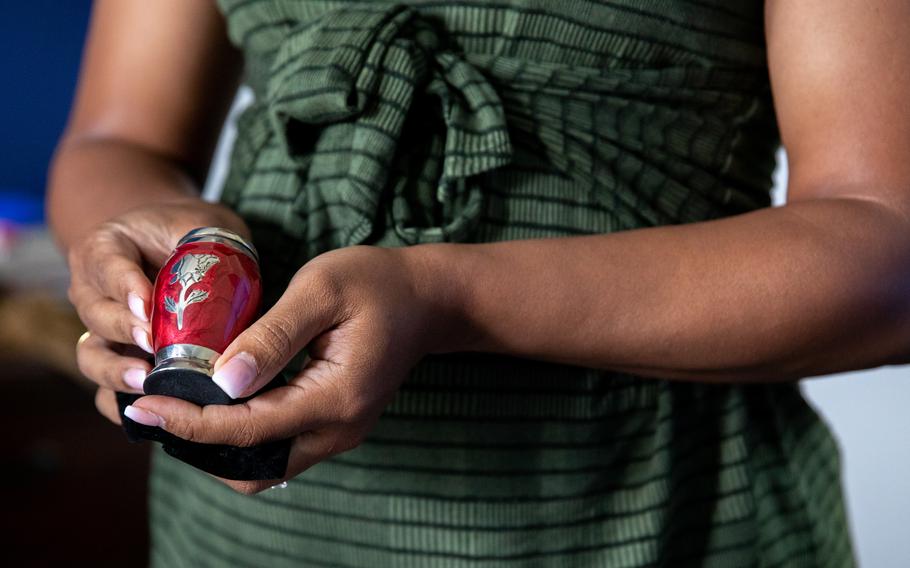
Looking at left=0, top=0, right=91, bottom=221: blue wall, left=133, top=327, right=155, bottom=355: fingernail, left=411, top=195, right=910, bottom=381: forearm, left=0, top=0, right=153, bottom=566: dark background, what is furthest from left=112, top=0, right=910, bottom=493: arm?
left=0, top=0, right=91, bottom=221: blue wall

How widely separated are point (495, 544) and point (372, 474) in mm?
103

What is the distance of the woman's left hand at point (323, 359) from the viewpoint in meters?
0.47

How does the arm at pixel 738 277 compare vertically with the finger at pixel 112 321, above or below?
above

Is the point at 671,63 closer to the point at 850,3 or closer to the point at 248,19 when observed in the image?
the point at 850,3

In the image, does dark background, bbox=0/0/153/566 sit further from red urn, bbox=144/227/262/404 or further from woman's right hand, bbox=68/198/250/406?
red urn, bbox=144/227/262/404

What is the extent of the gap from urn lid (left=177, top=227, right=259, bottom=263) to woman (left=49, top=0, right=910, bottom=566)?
5 cm

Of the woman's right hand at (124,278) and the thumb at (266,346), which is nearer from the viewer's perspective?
the thumb at (266,346)

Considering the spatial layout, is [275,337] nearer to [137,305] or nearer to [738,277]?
[137,305]

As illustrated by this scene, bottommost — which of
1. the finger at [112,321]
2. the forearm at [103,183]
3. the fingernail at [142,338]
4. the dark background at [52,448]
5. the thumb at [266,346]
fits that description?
the dark background at [52,448]

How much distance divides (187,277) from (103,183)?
0.29 meters

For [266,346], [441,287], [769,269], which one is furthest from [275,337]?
[769,269]

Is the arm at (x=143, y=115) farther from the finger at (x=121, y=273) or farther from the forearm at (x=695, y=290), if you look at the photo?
the forearm at (x=695, y=290)

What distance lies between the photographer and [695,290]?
1.86 ft

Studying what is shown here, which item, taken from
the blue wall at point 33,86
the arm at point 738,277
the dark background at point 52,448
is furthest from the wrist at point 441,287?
the blue wall at point 33,86
